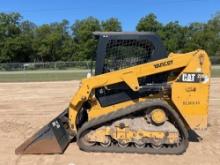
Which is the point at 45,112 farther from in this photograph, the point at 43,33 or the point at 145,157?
the point at 43,33

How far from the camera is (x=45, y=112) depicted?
1417cm

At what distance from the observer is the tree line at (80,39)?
65062 millimetres

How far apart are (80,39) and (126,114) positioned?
6167 cm

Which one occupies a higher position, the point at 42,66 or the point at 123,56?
the point at 123,56

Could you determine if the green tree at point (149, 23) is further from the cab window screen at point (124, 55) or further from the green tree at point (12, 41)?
the cab window screen at point (124, 55)

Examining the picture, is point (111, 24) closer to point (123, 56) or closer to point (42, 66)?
point (42, 66)

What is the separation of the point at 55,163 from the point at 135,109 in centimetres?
165

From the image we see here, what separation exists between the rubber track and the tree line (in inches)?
2086

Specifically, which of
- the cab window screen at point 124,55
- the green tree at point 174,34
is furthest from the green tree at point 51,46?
the cab window screen at point 124,55

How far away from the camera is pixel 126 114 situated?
8422 mm

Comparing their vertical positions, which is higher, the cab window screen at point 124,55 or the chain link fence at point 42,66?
the cab window screen at point 124,55

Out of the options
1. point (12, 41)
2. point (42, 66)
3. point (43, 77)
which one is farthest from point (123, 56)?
point (12, 41)

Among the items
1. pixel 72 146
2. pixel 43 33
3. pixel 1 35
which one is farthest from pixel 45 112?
pixel 43 33

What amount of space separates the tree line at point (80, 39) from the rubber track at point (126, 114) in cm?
5297
